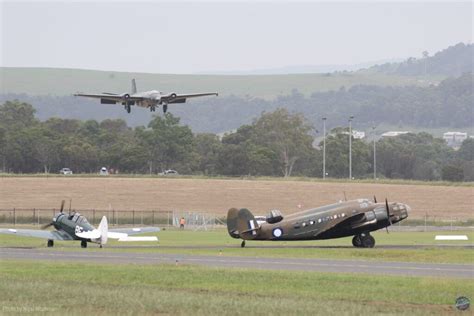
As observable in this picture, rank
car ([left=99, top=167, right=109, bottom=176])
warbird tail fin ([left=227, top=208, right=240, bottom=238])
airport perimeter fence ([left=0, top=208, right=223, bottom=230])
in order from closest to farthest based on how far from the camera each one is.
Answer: warbird tail fin ([left=227, top=208, right=240, bottom=238]) → airport perimeter fence ([left=0, top=208, right=223, bottom=230]) → car ([left=99, top=167, right=109, bottom=176])

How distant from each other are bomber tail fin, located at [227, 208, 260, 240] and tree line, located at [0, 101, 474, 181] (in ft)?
349

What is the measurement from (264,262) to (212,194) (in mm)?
74059

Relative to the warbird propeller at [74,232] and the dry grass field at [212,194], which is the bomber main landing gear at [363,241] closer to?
the warbird propeller at [74,232]

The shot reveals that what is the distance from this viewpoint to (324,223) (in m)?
52.2

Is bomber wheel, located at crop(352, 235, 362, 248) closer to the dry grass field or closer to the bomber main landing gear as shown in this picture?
the bomber main landing gear

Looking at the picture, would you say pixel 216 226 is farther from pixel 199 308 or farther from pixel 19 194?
pixel 199 308

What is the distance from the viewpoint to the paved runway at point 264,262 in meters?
36.5

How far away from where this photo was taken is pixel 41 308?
2566 cm

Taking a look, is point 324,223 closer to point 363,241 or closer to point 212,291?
point 363,241

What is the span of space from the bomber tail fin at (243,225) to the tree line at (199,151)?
349ft

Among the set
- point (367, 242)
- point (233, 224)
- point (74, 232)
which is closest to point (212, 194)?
point (233, 224)

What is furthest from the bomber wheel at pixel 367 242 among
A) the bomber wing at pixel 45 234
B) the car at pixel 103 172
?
the car at pixel 103 172

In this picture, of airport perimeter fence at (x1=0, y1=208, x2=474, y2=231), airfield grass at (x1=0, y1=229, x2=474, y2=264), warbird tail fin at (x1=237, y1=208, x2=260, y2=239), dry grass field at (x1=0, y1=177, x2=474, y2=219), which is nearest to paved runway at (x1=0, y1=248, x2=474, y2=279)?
airfield grass at (x1=0, y1=229, x2=474, y2=264)

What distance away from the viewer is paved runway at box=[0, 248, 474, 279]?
1436 inches
